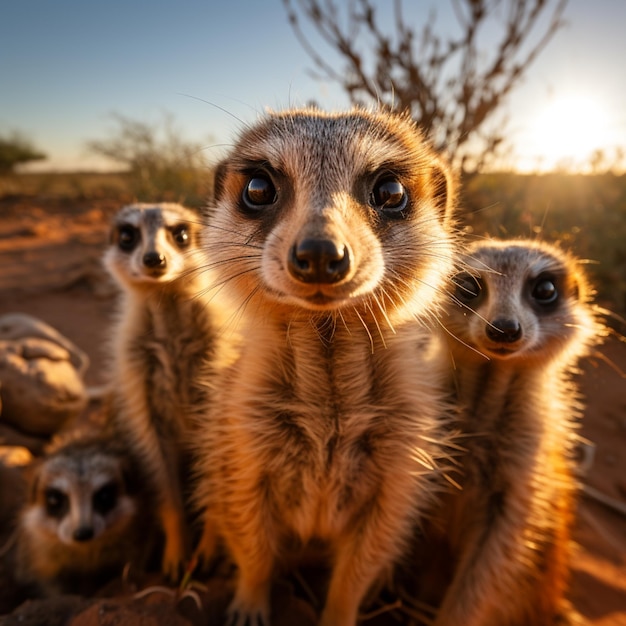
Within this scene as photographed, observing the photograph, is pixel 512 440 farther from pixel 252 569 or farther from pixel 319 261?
pixel 319 261

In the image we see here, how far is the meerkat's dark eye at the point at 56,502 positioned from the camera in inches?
104

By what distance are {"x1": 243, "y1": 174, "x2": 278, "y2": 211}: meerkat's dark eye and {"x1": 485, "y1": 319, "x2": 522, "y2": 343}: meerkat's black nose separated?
931mm

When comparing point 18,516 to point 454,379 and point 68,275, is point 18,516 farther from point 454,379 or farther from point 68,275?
point 68,275

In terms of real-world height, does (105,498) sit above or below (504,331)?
below

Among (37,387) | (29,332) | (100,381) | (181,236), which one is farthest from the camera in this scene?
(100,381)

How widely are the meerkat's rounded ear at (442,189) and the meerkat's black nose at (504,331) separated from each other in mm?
475

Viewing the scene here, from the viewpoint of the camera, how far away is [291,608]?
82.7 inches

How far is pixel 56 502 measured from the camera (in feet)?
8.70

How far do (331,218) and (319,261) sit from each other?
0.57 ft

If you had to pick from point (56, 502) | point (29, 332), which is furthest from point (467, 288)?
point (29, 332)

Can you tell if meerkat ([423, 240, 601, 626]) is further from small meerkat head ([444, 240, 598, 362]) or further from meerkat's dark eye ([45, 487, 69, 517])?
meerkat's dark eye ([45, 487, 69, 517])

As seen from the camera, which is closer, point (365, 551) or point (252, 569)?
point (365, 551)

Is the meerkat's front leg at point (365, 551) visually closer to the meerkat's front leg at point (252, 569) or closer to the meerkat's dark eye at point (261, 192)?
the meerkat's front leg at point (252, 569)

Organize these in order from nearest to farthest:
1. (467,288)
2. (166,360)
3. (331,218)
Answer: (331,218)
(467,288)
(166,360)
